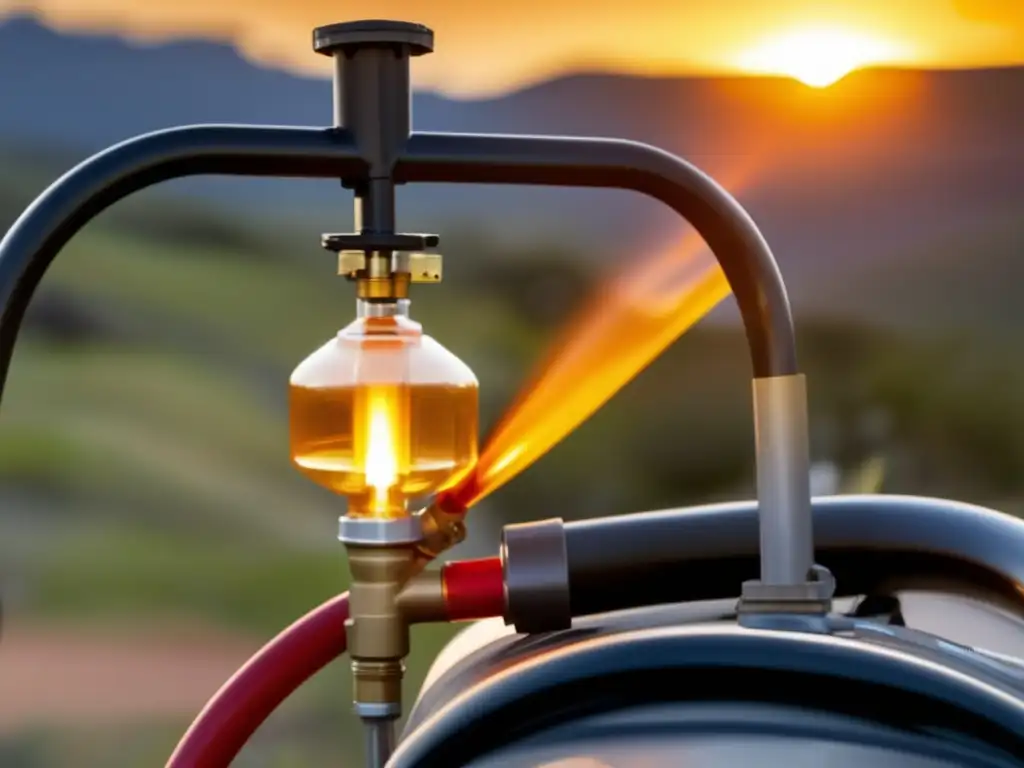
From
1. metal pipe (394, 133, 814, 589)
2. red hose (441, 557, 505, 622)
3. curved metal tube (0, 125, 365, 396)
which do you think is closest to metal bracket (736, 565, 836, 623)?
metal pipe (394, 133, 814, 589)

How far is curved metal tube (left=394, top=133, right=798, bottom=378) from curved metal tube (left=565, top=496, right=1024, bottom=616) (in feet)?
0.32

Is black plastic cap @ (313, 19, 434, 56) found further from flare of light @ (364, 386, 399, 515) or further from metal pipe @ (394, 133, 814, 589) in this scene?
flare of light @ (364, 386, 399, 515)

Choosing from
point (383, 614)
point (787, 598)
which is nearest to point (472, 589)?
point (383, 614)

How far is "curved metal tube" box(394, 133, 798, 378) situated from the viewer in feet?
1.92

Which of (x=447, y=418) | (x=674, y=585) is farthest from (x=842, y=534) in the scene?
(x=447, y=418)

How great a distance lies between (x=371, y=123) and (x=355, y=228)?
54mm

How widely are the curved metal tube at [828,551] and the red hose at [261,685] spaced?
0.13m

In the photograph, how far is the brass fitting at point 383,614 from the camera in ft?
2.08

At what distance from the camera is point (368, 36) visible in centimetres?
58

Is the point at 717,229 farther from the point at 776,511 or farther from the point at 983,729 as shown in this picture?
the point at 983,729

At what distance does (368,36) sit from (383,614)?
26 cm

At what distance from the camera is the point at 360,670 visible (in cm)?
63

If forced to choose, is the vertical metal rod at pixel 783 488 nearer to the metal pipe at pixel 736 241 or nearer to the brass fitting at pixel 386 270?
the metal pipe at pixel 736 241

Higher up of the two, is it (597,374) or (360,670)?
(597,374)
